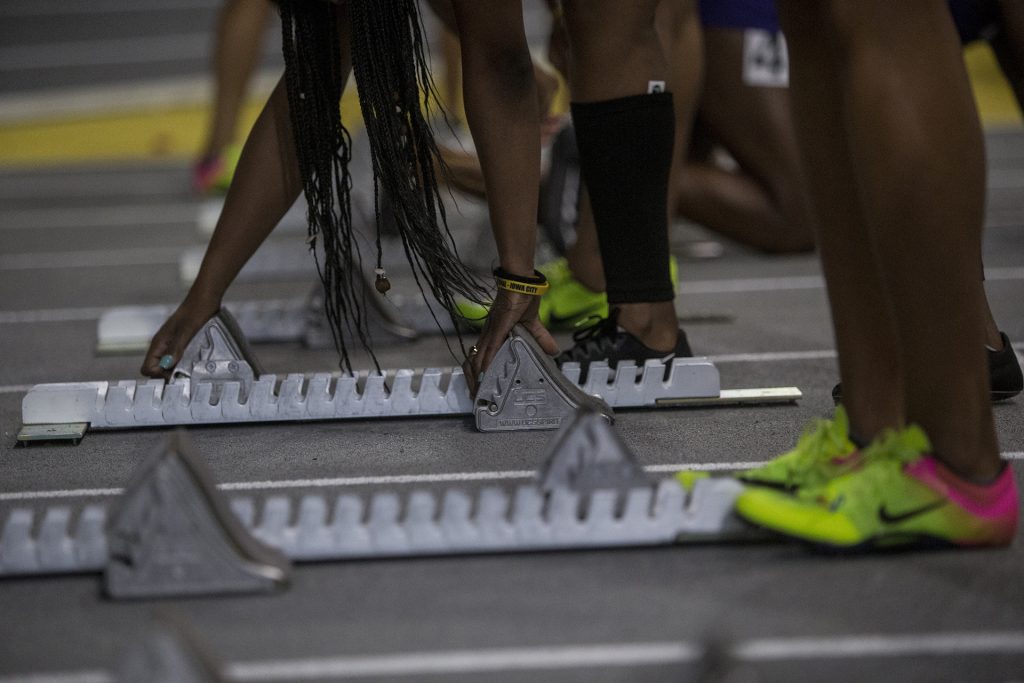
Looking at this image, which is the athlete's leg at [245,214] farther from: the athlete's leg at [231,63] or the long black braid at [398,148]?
the athlete's leg at [231,63]

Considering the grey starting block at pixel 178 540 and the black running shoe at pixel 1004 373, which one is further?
the black running shoe at pixel 1004 373

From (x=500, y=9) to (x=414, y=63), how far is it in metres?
0.14

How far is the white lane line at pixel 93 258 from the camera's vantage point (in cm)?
347

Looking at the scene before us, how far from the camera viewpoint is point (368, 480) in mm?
1579

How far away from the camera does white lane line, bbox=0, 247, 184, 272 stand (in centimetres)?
347

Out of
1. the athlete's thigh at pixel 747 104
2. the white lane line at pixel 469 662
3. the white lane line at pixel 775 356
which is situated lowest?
the white lane line at pixel 775 356

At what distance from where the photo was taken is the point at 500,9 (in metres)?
1.67

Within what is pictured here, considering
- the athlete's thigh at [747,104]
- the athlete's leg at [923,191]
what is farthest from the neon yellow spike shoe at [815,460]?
the athlete's thigh at [747,104]

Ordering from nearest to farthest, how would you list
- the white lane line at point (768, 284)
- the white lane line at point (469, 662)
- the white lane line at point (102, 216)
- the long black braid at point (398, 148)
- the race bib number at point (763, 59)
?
1. the white lane line at point (469, 662)
2. the long black braid at point (398, 148)
3. the white lane line at point (768, 284)
4. the race bib number at point (763, 59)
5. the white lane line at point (102, 216)

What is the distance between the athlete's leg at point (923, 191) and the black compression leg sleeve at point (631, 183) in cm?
57

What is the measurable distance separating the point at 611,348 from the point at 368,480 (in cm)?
50

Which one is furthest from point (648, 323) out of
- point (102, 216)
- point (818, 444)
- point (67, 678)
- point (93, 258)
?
point (102, 216)

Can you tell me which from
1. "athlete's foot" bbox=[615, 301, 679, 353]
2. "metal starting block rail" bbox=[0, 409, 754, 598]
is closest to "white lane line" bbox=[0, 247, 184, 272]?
"athlete's foot" bbox=[615, 301, 679, 353]

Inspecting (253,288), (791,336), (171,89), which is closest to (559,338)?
(791,336)
